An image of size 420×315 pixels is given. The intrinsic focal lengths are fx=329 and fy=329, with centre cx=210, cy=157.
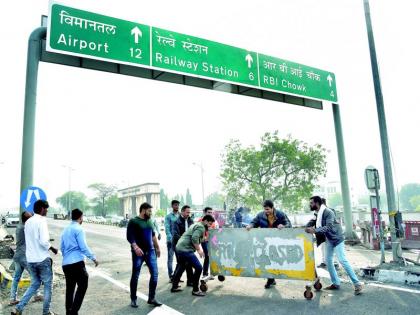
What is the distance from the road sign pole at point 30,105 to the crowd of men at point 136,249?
1.80m

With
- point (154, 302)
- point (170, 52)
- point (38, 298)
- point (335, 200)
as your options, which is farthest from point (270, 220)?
point (335, 200)

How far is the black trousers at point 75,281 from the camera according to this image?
16.2 feet

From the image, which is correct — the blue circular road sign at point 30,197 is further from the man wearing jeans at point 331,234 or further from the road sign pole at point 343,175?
the road sign pole at point 343,175

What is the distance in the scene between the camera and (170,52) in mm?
10320

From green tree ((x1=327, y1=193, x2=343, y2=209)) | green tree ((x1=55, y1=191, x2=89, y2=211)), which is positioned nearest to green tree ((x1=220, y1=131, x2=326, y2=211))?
green tree ((x1=55, y1=191, x2=89, y2=211))

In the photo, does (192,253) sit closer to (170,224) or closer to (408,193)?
(170,224)

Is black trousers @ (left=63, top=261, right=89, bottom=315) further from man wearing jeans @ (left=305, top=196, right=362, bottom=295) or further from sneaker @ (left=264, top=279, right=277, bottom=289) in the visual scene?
man wearing jeans @ (left=305, top=196, right=362, bottom=295)

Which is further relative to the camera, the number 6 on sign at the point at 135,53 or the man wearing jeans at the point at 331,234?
the number 6 on sign at the point at 135,53

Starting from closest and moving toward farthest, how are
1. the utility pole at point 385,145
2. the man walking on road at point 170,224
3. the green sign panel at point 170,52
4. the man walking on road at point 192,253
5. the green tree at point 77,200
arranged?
the man walking on road at point 192,253
the man walking on road at point 170,224
the utility pole at point 385,145
the green sign panel at point 170,52
the green tree at point 77,200

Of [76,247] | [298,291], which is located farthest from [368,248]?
[76,247]

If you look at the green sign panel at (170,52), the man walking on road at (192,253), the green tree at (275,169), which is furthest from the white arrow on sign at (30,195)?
the green tree at (275,169)

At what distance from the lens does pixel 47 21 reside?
870 centimetres

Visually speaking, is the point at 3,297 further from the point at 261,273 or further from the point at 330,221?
the point at 330,221

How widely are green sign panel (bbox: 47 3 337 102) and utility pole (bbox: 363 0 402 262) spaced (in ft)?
11.8
